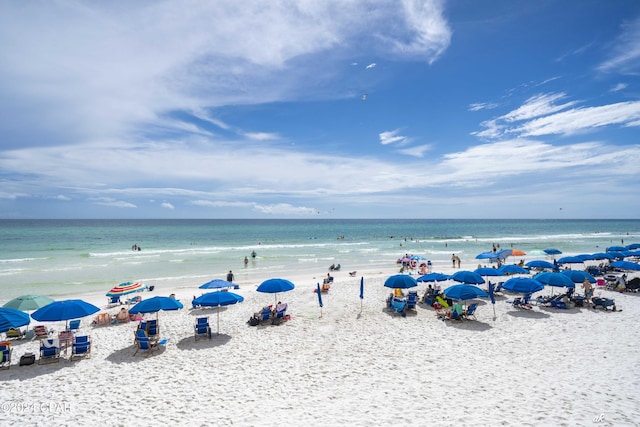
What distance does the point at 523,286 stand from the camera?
13.4 meters

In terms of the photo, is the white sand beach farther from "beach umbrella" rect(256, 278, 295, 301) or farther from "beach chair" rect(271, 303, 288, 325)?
"beach umbrella" rect(256, 278, 295, 301)

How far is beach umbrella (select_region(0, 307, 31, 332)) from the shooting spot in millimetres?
9492

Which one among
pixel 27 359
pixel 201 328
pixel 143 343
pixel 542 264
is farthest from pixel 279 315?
pixel 542 264

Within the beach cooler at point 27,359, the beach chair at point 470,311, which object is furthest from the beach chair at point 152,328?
the beach chair at point 470,311

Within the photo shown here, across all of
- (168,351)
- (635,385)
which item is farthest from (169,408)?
(635,385)

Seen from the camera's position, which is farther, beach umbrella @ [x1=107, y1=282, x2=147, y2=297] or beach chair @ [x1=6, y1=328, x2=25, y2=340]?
beach umbrella @ [x1=107, y1=282, x2=147, y2=297]

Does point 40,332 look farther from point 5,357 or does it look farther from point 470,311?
point 470,311

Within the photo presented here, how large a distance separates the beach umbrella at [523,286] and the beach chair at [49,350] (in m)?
15.7

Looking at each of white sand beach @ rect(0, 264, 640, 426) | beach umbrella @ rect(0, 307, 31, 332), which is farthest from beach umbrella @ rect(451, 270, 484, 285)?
beach umbrella @ rect(0, 307, 31, 332)

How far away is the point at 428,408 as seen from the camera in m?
6.68

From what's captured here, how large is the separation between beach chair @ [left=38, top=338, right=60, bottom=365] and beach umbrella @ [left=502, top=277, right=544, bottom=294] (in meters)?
15.7

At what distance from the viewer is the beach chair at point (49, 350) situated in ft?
30.8

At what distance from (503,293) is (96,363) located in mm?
18155

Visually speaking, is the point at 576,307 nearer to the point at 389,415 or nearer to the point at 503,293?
the point at 503,293
